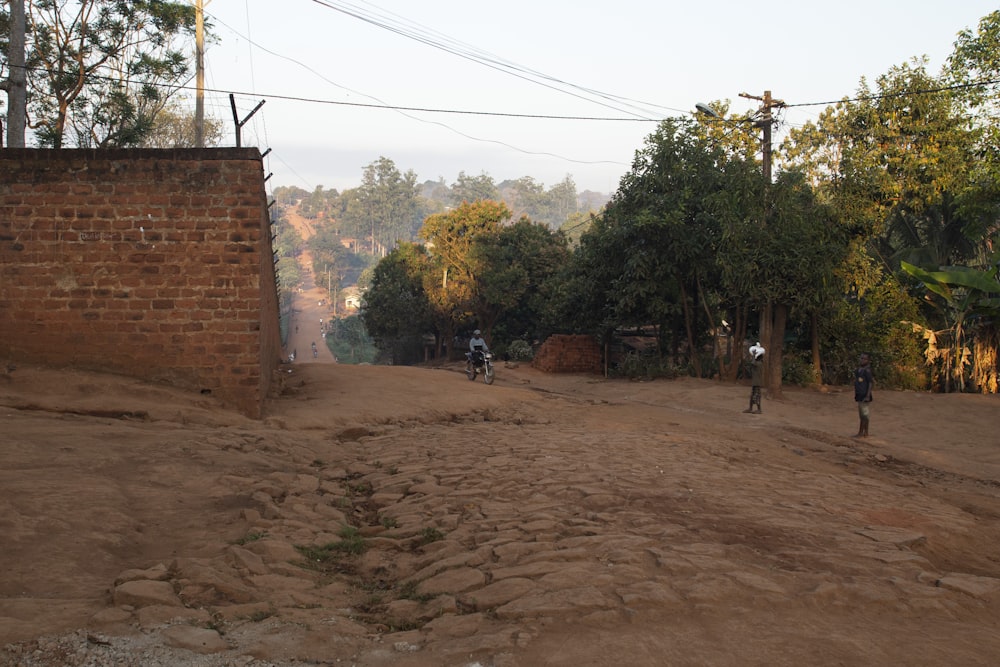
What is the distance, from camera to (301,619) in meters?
3.78

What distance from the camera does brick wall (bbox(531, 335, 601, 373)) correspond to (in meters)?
26.0

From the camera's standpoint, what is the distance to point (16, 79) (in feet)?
48.3

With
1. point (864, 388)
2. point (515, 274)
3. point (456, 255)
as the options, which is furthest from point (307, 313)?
point (864, 388)

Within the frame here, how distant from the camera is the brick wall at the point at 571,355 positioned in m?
26.0

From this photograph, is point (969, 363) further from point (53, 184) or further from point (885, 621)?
point (53, 184)

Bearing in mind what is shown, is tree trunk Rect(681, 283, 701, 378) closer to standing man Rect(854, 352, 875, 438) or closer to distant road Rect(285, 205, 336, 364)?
standing man Rect(854, 352, 875, 438)

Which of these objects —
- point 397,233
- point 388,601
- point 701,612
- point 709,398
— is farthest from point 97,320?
point 397,233

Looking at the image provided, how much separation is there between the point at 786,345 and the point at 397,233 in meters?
109

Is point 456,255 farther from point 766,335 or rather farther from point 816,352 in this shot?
point 766,335

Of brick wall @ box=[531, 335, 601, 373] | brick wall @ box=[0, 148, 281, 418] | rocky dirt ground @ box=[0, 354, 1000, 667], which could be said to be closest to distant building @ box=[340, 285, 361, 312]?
brick wall @ box=[531, 335, 601, 373]

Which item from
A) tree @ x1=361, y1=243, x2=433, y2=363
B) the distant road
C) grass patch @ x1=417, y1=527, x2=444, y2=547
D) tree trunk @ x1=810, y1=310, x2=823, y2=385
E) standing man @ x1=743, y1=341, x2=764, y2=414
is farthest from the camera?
the distant road

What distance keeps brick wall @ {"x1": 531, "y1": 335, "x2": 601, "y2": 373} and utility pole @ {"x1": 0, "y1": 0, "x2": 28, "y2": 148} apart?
16.3 m

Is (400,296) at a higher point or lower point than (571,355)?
higher

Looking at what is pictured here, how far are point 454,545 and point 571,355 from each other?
2116cm
